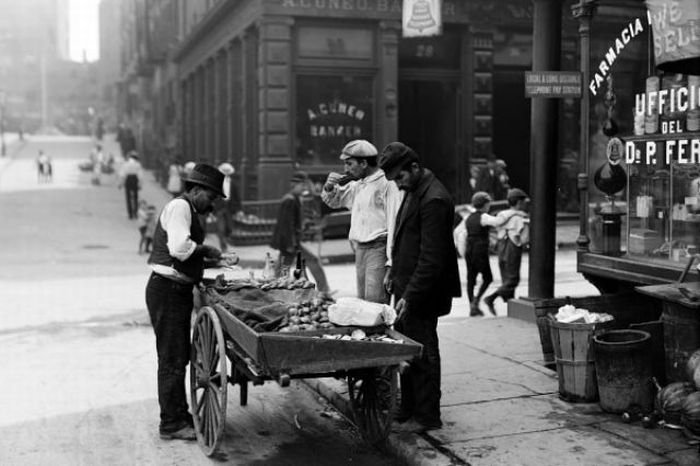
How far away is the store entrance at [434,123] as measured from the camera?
24562 mm

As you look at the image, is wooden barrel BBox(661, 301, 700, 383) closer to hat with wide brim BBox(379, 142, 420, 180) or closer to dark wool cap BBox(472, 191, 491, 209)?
hat with wide brim BBox(379, 142, 420, 180)

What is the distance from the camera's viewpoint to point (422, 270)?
6.62 meters

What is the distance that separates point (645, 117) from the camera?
367 inches

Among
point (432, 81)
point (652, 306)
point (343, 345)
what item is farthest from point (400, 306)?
point (432, 81)

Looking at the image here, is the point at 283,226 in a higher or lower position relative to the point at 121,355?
higher

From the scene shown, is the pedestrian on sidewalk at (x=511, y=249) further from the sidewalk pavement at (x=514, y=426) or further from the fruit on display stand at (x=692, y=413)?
the fruit on display stand at (x=692, y=413)

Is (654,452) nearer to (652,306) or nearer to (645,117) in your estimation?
(652,306)

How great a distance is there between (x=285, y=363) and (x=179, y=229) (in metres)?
1.50

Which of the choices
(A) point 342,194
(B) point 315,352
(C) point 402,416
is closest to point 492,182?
(A) point 342,194

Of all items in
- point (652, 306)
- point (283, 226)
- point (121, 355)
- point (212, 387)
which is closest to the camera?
point (212, 387)

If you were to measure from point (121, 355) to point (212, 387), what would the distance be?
12.5 ft

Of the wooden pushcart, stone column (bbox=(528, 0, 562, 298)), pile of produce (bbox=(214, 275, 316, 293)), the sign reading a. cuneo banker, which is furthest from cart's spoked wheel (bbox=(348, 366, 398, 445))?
stone column (bbox=(528, 0, 562, 298))

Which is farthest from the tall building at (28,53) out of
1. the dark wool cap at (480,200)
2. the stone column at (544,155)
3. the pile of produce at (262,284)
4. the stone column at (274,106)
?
the pile of produce at (262,284)

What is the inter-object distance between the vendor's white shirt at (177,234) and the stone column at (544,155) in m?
5.54
